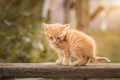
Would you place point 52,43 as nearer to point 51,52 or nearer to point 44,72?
point 44,72

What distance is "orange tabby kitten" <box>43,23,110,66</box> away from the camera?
2.59 metres

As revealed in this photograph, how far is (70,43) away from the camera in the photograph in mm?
2637

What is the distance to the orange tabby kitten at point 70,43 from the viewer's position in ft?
Result: 8.51

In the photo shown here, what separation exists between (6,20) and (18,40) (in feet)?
1.13

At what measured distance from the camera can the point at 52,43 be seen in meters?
2.64

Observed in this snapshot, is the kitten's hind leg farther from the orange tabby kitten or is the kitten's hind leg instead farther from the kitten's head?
the kitten's head

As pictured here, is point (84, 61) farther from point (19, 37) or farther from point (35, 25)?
point (35, 25)

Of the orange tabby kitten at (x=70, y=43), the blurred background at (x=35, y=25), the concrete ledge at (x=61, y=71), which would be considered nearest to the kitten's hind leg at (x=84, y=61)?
the orange tabby kitten at (x=70, y=43)

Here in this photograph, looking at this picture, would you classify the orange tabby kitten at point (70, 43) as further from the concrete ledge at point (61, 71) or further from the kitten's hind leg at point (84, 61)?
the concrete ledge at point (61, 71)

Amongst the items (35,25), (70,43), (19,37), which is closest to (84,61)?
(70,43)

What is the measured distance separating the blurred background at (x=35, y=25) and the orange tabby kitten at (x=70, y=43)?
209 cm

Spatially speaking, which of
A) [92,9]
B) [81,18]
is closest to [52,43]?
[81,18]

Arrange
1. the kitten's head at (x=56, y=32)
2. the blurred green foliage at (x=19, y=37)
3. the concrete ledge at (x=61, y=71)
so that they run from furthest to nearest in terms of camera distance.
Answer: the blurred green foliage at (x=19, y=37) → the kitten's head at (x=56, y=32) → the concrete ledge at (x=61, y=71)

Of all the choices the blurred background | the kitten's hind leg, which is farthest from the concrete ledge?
the blurred background
